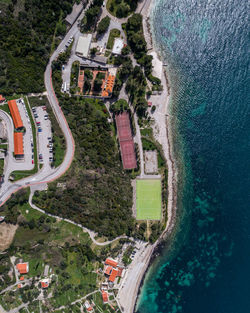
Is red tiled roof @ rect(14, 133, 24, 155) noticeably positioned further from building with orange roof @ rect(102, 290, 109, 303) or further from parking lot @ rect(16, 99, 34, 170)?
building with orange roof @ rect(102, 290, 109, 303)

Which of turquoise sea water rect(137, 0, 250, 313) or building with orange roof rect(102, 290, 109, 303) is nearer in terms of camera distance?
building with orange roof rect(102, 290, 109, 303)

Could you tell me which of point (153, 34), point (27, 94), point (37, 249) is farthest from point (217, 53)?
point (37, 249)

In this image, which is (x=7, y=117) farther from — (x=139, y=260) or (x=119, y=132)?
(x=139, y=260)

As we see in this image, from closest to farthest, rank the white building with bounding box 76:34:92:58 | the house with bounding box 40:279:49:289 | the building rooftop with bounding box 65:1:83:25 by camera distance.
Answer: the house with bounding box 40:279:49:289
the building rooftop with bounding box 65:1:83:25
the white building with bounding box 76:34:92:58

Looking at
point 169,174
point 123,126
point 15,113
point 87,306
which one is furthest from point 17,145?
point 87,306

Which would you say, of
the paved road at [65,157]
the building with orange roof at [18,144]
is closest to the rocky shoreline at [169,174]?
the paved road at [65,157]

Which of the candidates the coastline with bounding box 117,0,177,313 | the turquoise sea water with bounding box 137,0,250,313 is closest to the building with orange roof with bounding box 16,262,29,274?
the coastline with bounding box 117,0,177,313

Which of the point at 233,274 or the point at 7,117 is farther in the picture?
the point at 233,274
